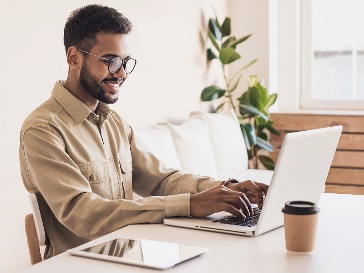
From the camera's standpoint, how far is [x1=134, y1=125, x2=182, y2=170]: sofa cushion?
124 inches

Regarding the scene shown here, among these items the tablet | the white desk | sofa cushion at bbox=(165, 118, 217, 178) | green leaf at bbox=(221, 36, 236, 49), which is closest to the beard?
the white desk

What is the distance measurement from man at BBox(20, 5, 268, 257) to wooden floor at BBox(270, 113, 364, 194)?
246 cm

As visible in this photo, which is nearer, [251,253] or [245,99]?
[251,253]

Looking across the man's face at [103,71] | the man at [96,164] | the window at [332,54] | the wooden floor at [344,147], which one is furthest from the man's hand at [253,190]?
the window at [332,54]

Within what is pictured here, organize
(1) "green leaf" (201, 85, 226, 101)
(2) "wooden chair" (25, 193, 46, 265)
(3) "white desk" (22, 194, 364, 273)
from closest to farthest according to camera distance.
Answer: (3) "white desk" (22, 194, 364, 273) → (2) "wooden chair" (25, 193, 46, 265) → (1) "green leaf" (201, 85, 226, 101)

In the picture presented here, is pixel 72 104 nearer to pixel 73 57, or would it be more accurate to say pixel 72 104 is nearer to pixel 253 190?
pixel 73 57

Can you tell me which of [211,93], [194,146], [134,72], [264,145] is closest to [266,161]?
[264,145]

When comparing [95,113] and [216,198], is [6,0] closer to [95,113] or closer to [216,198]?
[95,113]

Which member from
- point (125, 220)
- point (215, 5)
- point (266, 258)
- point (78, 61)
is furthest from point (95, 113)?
point (215, 5)

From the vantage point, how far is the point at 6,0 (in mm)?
2627

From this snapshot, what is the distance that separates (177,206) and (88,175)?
362mm

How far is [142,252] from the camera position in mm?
1561

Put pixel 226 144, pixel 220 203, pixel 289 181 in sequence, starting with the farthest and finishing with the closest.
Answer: pixel 226 144, pixel 220 203, pixel 289 181

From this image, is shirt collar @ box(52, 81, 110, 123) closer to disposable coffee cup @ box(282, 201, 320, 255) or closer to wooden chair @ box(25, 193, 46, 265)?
wooden chair @ box(25, 193, 46, 265)
